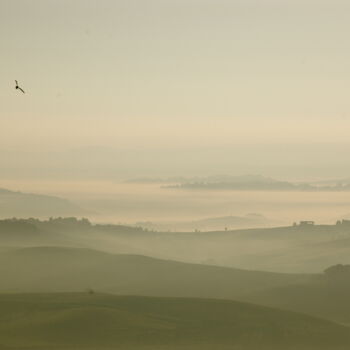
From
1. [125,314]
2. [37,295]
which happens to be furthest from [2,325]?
[37,295]

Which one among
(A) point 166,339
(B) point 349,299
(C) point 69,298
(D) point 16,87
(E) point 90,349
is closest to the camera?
(D) point 16,87

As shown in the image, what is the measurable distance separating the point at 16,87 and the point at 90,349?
1523 inches

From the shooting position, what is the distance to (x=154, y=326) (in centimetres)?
11506

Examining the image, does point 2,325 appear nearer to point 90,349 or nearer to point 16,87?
point 90,349

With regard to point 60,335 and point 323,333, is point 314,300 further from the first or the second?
point 60,335

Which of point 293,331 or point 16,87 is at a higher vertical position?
point 16,87

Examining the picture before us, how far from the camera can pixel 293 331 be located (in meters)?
116

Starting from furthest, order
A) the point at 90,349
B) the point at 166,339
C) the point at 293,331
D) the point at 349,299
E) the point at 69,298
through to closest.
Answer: the point at 349,299, the point at 69,298, the point at 293,331, the point at 166,339, the point at 90,349

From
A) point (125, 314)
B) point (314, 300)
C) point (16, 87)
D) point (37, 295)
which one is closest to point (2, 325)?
point (125, 314)

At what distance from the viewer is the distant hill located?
105688 millimetres

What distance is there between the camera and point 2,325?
11362cm

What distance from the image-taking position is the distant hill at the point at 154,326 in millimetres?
105688

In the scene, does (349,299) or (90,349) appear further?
(349,299)

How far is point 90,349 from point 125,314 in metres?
22.7
